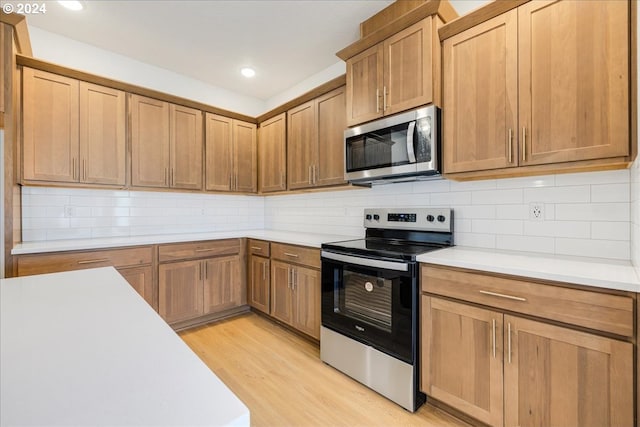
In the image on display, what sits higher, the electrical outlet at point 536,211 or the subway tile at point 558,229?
the electrical outlet at point 536,211

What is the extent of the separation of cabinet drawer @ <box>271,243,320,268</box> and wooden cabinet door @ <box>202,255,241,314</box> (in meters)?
0.56

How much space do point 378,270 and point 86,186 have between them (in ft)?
8.55

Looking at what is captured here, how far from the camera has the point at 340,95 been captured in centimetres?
264

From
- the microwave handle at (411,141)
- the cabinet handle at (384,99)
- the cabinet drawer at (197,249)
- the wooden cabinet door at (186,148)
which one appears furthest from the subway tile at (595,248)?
the wooden cabinet door at (186,148)

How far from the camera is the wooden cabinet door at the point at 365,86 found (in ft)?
7.14

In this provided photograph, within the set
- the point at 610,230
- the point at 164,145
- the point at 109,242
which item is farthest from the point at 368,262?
the point at 164,145

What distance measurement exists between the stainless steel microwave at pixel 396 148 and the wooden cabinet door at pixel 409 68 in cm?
9

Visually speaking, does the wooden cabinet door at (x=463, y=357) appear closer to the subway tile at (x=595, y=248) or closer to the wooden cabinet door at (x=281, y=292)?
the subway tile at (x=595, y=248)

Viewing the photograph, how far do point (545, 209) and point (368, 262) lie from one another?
3.63 feet

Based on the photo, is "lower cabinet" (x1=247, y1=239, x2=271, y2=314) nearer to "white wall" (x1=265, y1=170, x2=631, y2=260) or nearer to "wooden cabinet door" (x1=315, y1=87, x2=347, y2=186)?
"wooden cabinet door" (x1=315, y1=87, x2=347, y2=186)

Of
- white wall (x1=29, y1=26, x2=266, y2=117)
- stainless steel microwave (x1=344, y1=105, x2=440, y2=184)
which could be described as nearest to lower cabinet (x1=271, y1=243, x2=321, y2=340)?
stainless steel microwave (x1=344, y1=105, x2=440, y2=184)

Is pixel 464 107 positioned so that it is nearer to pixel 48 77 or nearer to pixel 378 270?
pixel 378 270

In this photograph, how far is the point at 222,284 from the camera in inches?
122

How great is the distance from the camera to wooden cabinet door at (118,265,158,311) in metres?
2.53
